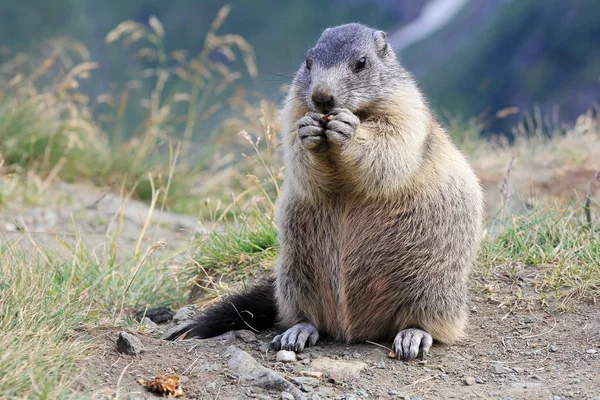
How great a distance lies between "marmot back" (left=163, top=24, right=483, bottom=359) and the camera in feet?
12.6

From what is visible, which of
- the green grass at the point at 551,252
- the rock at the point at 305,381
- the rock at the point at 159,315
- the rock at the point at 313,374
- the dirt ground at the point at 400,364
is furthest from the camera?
the rock at the point at 159,315

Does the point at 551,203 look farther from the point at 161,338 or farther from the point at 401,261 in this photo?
the point at 161,338

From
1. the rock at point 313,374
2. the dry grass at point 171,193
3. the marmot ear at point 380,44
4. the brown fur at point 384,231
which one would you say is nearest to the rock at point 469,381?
the brown fur at point 384,231

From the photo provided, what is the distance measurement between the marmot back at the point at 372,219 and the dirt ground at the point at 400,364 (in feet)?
0.55

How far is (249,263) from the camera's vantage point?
5.07 metres

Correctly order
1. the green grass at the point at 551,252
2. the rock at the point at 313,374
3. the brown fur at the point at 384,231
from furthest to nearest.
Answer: the green grass at the point at 551,252
the brown fur at the point at 384,231
the rock at the point at 313,374

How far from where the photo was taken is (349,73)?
12.9ft

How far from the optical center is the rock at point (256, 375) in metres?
3.25

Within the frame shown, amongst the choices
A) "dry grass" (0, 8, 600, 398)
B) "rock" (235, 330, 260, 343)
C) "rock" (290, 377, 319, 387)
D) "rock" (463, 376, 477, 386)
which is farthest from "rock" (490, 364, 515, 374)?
"rock" (235, 330, 260, 343)

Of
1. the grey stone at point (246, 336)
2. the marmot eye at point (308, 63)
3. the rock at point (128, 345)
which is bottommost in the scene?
the grey stone at point (246, 336)

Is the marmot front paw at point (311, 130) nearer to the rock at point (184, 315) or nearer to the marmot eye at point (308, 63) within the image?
the marmot eye at point (308, 63)

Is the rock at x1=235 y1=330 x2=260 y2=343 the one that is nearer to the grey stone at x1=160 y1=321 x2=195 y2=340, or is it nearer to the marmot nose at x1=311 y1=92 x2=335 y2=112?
the grey stone at x1=160 y1=321 x2=195 y2=340

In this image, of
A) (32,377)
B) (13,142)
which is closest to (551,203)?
(32,377)

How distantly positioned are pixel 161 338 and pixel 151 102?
5.30 meters
